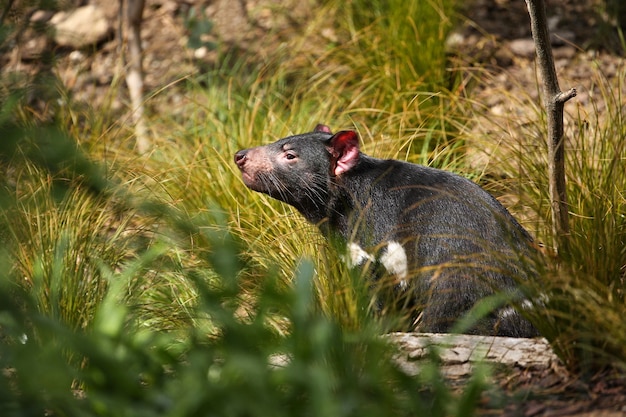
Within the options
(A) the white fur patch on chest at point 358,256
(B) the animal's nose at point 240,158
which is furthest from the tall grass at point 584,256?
(B) the animal's nose at point 240,158

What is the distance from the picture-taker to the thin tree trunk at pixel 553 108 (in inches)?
127

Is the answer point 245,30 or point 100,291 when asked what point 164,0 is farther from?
point 100,291

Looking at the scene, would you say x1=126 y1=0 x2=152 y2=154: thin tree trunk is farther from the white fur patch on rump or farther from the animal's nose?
the white fur patch on rump

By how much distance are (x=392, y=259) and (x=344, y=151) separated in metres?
0.50

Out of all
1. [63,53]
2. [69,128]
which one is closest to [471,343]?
[69,128]

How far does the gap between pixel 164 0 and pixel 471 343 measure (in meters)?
5.14

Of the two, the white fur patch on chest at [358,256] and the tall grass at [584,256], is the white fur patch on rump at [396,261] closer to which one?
the white fur patch on chest at [358,256]

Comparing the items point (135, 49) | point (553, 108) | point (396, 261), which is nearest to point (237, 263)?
point (396, 261)

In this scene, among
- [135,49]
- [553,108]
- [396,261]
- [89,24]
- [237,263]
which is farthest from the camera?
[89,24]

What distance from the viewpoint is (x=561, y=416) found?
2.42 m

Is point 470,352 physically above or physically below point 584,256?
below

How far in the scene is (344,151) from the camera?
365cm

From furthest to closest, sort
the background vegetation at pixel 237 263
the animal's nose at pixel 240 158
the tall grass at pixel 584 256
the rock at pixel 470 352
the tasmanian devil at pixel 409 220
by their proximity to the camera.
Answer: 1. the animal's nose at pixel 240 158
2. the tasmanian devil at pixel 409 220
3. the rock at pixel 470 352
4. the tall grass at pixel 584 256
5. the background vegetation at pixel 237 263

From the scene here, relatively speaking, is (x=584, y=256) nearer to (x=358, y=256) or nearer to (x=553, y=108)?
(x=553, y=108)
